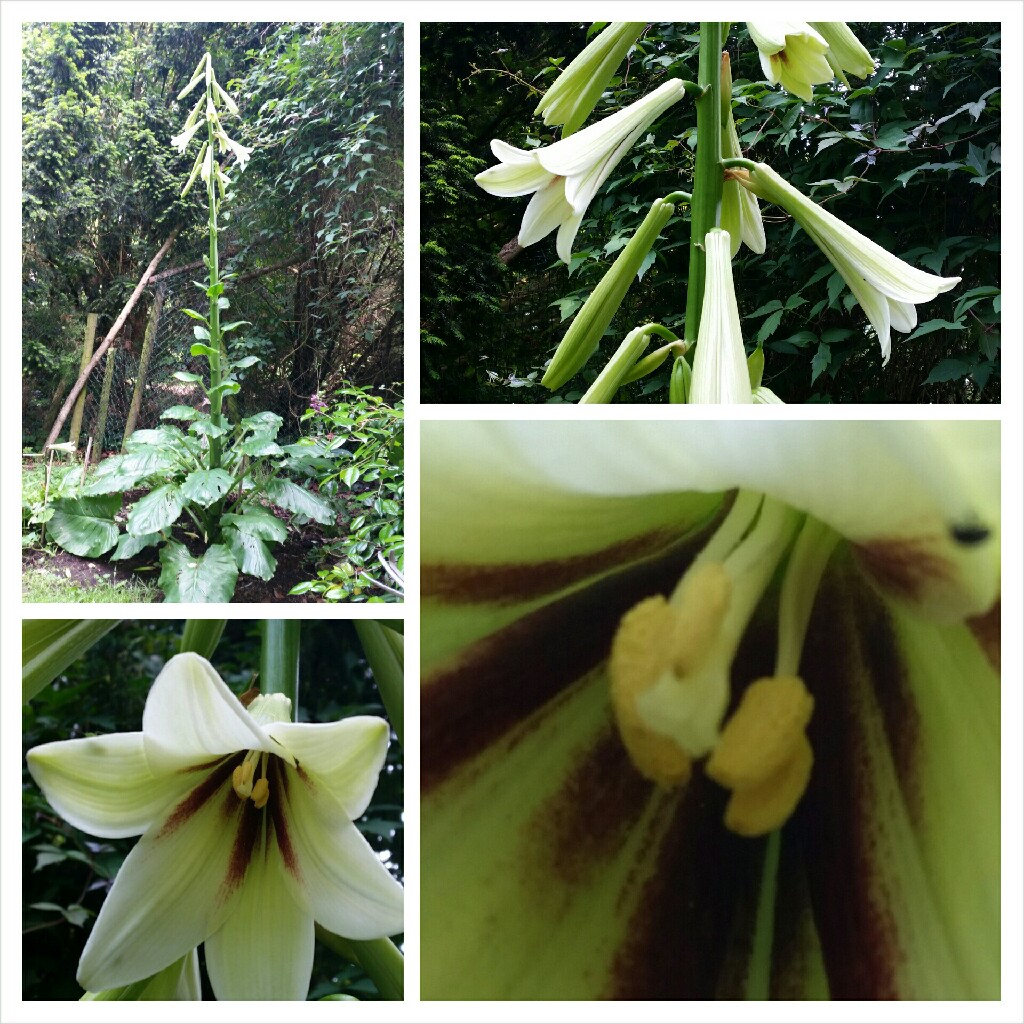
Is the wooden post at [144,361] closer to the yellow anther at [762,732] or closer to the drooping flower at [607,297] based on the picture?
the drooping flower at [607,297]

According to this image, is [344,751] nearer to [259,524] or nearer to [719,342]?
[259,524]

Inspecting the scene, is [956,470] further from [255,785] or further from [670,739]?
[255,785]

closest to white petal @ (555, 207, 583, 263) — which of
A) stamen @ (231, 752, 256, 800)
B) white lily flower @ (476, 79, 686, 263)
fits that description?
white lily flower @ (476, 79, 686, 263)

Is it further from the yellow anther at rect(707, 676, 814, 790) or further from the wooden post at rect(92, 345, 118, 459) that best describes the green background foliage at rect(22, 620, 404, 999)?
the yellow anther at rect(707, 676, 814, 790)

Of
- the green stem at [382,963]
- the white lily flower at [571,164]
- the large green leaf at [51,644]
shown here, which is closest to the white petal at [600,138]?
the white lily flower at [571,164]

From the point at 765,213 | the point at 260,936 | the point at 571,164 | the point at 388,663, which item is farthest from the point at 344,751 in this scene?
the point at 765,213
